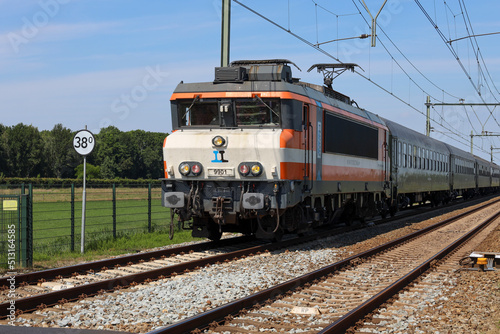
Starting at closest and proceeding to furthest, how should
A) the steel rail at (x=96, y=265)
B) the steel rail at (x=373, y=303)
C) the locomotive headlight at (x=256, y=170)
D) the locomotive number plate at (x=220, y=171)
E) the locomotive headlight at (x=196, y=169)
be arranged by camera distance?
the steel rail at (x=373, y=303)
the steel rail at (x=96, y=265)
the locomotive headlight at (x=256, y=170)
the locomotive number plate at (x=220, y=171)
the locomotive headlight at (x=196, y=169)

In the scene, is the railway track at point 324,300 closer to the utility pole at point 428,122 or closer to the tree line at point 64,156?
the utility pole at point 428,122

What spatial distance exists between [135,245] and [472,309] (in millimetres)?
9712

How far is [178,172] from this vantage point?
1330 cm

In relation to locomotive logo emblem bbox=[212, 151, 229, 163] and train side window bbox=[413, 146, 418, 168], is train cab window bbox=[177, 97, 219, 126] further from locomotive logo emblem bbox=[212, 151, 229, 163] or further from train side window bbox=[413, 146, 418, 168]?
train side window bbox=[413, 146, 418, 168]

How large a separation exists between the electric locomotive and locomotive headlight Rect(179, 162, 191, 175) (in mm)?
22

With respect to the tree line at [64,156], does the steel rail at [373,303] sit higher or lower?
lower

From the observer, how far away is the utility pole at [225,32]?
17.7 metres

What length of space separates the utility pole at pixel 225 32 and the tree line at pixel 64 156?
203 feet

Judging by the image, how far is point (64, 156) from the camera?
8844 cm

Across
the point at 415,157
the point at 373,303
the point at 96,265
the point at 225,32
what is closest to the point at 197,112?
the point at 96,265

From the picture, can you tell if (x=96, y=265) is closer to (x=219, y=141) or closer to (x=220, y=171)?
(x=220, y=171)

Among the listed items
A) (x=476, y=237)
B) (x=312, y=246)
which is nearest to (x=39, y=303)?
(x=312, y=246)

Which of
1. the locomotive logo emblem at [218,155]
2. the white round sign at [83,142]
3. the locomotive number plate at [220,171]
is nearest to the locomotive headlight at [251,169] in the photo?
the locomotive number plate at [220,171]

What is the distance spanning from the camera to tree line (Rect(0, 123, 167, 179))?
273ft
